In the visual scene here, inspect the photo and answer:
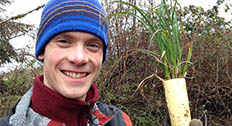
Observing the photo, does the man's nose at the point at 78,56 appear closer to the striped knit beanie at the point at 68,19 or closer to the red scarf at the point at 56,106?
the striped knit beanie at the point at 68,19

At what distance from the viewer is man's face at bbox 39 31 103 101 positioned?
118 cm

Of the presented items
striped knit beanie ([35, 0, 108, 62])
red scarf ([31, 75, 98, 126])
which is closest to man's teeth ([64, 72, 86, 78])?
red scarf ([31, 75, 98, 126])

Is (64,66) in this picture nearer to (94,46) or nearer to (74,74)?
(74,74)

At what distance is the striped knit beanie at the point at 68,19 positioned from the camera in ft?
3.95

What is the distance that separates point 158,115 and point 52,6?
259cm

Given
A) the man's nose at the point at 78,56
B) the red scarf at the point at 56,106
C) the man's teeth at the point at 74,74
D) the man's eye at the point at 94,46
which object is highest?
the man's eye at the point at 94,46

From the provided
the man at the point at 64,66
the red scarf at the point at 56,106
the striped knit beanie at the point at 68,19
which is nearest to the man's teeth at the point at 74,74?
the man at the point at 64,66

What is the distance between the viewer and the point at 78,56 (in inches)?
45.7

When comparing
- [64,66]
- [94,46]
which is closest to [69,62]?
[64,66]

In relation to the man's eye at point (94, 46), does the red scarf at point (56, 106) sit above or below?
below

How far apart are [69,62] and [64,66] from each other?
40 mm

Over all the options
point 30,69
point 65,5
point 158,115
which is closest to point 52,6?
point 65,5

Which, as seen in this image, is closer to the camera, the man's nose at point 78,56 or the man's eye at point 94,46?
the man's nose at point 78,56

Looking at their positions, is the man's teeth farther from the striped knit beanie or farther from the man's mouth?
A: the striped knit beanie
